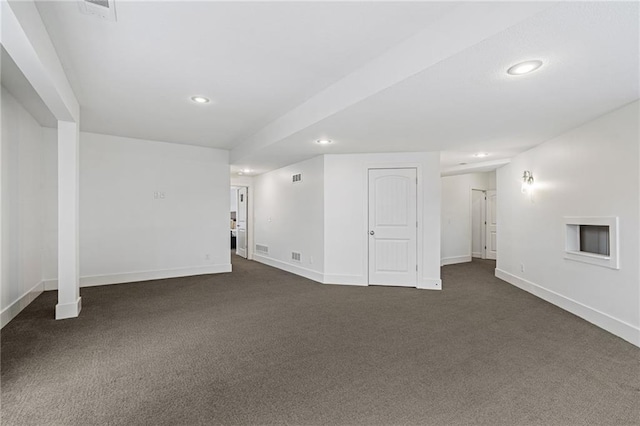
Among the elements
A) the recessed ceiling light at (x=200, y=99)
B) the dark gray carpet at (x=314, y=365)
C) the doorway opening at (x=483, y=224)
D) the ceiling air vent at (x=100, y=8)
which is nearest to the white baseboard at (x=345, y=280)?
the dark gray carpet at (x=314, y=365)

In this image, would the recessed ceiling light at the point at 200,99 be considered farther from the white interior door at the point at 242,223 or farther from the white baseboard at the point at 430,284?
the white interior door at the point at 242,223

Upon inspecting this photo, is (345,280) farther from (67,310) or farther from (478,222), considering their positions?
(478,222)

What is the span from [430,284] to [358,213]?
175cm

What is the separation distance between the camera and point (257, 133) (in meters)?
5.40

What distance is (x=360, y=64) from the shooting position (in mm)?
2922

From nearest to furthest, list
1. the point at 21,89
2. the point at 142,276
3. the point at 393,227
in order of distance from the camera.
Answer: the point at 21,89
the point at 393,227
the point at 142,276

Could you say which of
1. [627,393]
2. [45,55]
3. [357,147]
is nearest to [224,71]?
[45,55]

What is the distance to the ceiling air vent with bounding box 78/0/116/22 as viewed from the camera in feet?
6.81

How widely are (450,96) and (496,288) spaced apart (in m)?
3.95

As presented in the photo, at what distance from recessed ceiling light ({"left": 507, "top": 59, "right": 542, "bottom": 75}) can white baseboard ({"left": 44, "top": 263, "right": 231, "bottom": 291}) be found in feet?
20.0

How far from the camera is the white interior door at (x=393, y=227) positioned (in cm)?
557

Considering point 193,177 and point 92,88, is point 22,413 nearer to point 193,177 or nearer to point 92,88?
point 92,88

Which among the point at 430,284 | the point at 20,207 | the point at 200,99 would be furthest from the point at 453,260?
the point at 20,207

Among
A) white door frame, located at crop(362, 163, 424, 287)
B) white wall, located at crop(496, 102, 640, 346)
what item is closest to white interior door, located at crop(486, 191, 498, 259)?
white wall, located at crop(496, 102, 640, 346)
